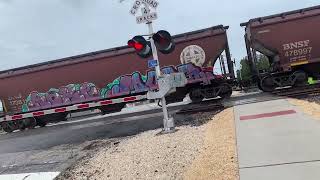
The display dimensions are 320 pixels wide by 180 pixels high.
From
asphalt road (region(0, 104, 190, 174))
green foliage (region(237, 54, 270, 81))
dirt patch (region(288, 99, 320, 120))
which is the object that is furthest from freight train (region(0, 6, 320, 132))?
dirt patch (region(288, 99, 320, 120))

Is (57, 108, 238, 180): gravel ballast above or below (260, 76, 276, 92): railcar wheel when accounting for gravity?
below

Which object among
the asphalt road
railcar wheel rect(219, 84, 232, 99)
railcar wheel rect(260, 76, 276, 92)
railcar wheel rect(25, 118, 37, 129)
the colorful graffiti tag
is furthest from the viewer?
railcar wheel rect(25, 118, 37, 129)

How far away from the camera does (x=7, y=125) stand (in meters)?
22.8

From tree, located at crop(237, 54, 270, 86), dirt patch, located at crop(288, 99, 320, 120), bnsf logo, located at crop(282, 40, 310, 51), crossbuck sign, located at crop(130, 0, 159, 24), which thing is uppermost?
crossbuck sign, located at crop(130, 0, 159, 24)

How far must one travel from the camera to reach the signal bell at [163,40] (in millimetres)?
11445

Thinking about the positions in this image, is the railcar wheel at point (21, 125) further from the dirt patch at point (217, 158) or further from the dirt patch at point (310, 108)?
the dirt patch at point (217, 158)

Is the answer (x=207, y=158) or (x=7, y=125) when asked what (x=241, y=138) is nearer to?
(x=207, y=158)

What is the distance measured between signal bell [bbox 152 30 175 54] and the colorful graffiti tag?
27.5ft

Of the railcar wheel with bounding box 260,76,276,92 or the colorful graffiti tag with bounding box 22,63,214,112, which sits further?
the colorful graffiti tag with bounding box 22,63,214,112

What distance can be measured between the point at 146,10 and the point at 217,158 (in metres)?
5.37

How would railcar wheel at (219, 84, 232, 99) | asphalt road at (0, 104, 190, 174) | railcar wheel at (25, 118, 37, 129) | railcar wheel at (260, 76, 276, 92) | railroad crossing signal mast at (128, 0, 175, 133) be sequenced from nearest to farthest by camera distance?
asphalt road at (0, 104, 190, 174) < railroad crossing signal mast at (128, 0, 175, 133) < railcar wheel at (260, 76, 276, 92) < railcar wheel at (219, 84, 232, 99) < railcar wheel at (25, 118, 37, 129)

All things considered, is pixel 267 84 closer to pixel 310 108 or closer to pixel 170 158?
pixel 310 108

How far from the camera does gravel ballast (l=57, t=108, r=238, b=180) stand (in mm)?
6945

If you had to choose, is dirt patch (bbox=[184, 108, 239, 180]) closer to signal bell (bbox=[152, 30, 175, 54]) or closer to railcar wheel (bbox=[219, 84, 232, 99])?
signal bell (bbox=[152, 30, 175, 54])
